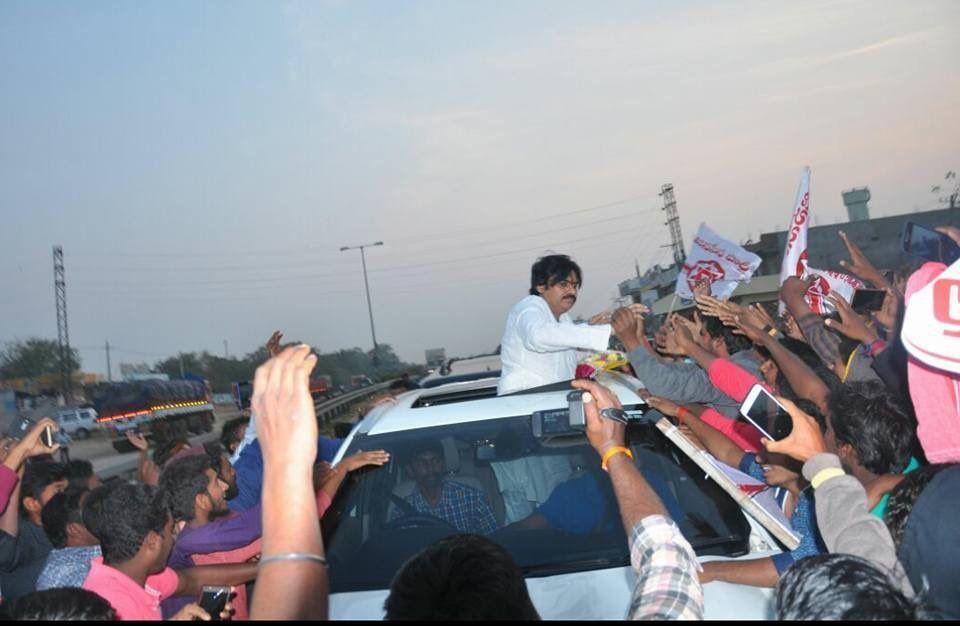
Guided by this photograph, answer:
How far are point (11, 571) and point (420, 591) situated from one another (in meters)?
4.10

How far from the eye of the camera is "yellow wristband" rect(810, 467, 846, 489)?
2482 millimetres

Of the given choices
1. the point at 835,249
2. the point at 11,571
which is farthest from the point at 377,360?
the point at 11,571

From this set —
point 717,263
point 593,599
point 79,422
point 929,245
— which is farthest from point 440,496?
point 79,422

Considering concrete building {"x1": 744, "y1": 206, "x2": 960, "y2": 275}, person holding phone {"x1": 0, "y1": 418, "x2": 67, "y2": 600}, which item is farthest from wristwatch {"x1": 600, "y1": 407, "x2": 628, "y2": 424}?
concrete building {"x1": 744, "y1": 206, "x2": 960, "y2": 275}

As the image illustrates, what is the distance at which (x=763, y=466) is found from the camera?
369 cm

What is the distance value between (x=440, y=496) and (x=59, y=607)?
8.05 ft

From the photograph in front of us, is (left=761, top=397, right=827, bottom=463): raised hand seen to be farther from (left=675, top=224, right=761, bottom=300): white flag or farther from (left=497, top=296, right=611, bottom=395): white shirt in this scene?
(left=675, top=224, right=761, bottom=300): white flag

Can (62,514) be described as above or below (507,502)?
above

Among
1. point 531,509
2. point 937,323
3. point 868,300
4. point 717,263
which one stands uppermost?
point 717,263

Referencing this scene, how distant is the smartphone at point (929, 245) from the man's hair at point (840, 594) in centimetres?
403

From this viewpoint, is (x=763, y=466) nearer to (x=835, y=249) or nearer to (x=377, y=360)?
(x=835, y=249)

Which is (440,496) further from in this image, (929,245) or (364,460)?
(929,245)

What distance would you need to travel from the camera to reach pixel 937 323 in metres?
2.51

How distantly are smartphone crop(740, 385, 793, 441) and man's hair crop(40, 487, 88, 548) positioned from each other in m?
3.28
